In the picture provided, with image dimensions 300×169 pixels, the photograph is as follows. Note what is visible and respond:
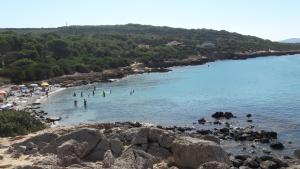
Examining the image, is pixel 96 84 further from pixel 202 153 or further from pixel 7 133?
pixel 202 153

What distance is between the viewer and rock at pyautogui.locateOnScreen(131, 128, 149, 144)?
96.5 feet

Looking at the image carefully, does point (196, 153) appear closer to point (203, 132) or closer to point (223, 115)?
point (203, 132)

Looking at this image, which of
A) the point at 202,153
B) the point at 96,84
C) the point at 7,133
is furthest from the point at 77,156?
the point at 96,84

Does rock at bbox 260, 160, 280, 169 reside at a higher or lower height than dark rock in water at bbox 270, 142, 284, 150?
higher

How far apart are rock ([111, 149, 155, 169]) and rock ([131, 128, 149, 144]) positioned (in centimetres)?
327

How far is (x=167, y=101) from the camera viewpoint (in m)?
69.4

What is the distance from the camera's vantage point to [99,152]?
2794 cm

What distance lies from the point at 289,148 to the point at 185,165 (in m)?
13.6

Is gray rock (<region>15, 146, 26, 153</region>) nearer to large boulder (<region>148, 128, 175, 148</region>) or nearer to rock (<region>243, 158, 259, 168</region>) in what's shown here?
large boulder (<region>148, 128, 175, 148</region>)

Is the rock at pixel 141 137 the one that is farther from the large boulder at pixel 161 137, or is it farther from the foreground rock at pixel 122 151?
the large boulder at pixel 161 137

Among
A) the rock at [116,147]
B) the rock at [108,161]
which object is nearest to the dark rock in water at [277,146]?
the rock at [116,147]

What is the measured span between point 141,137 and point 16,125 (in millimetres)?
14674

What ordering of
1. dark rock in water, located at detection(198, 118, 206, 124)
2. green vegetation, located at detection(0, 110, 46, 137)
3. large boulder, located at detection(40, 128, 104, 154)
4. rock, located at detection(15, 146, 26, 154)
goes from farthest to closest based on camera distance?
dark rock in water, located at detection(198, 118, 206, 124) → green vegetation, located at detection(0, 110, 46, 137) → rock, located at detection(15, 146, 26, 154) → large boulder, located at detection(40, 128, 104, 154)

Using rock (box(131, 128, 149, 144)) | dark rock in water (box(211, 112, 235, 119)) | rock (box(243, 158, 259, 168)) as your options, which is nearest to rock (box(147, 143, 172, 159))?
rock (box(131, 128, 149, 144))
